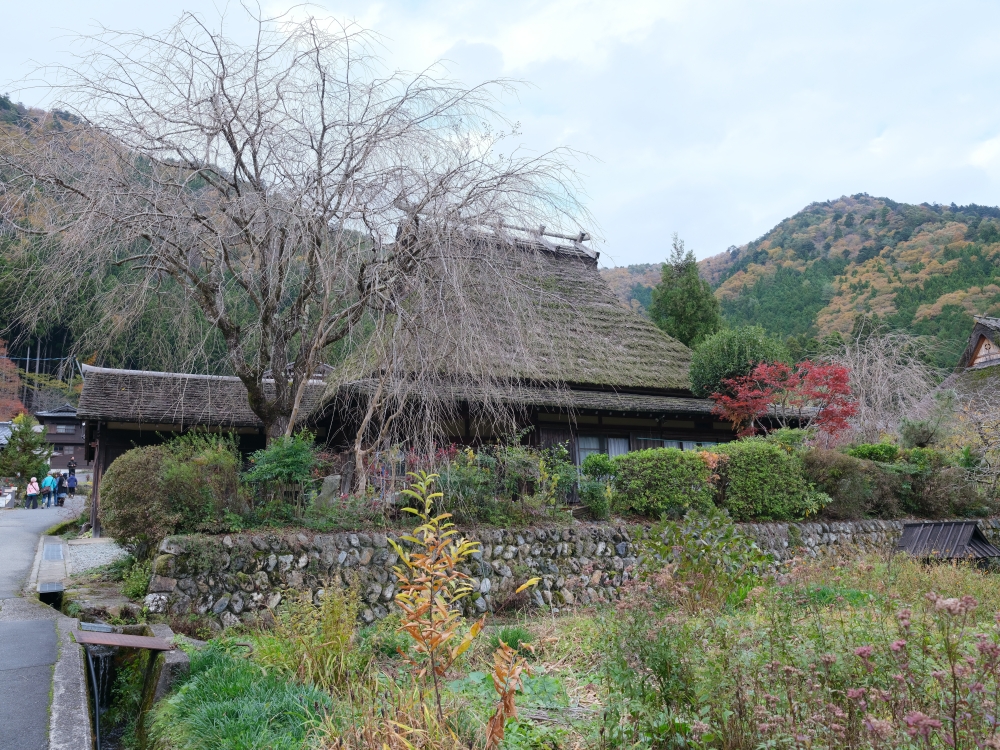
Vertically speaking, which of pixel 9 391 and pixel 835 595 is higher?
pixel 9 391

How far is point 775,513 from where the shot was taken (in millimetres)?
11977

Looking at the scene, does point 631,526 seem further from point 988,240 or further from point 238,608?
point 988,240

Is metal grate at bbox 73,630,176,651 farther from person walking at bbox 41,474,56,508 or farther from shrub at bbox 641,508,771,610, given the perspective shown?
person walking at bbox 41,474,56,508

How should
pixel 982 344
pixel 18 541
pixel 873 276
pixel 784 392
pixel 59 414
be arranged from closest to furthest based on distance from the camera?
pixel 784 392
pixel 18 541
pixel 982 344
pixel 873 276
pixel 59 414

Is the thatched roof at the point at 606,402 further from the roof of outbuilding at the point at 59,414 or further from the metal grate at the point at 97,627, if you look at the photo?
the roof of outbuilding at the point at 59,414

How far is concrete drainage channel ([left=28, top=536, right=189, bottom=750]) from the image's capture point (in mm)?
4797

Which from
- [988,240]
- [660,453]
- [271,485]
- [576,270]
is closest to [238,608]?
[271,485]

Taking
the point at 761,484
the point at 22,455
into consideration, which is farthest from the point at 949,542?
the point at 22,455

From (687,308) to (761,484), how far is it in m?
13.2

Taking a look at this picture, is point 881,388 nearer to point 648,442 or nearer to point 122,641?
point 648,442

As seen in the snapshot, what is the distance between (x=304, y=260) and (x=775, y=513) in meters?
8.85

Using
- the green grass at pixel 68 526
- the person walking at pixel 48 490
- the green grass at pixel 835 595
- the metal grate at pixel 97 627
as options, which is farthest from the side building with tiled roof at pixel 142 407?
the person walking at pixel 48 490

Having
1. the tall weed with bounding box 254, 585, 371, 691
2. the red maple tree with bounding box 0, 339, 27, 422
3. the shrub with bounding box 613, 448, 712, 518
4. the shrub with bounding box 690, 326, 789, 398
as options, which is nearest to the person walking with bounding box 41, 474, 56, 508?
the red maple tree with bounding box 0, 339, 27, 422

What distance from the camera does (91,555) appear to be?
1316 centimetres
